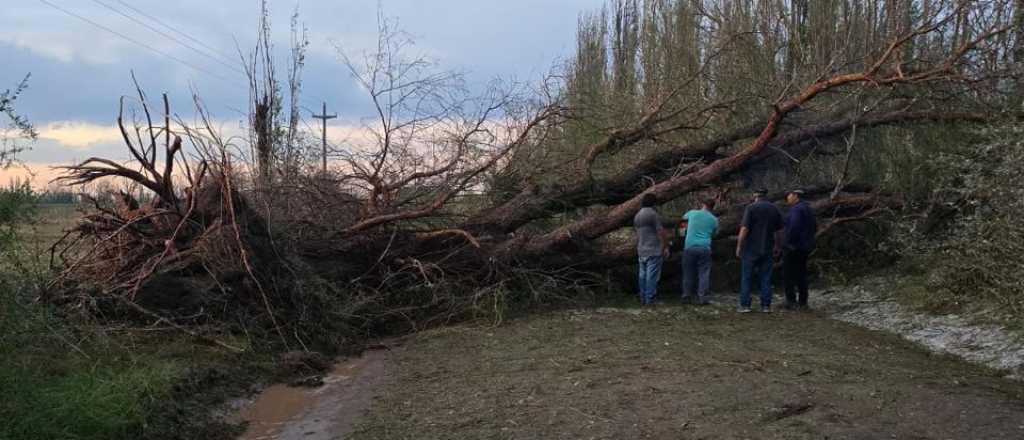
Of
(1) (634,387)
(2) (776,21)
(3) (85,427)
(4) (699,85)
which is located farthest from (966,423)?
(2) (776,21)

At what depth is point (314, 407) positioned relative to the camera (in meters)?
6.48

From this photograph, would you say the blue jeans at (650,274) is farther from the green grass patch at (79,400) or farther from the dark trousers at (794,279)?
the green grass patch at (79,400)

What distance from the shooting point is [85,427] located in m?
4.88

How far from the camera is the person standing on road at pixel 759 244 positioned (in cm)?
992

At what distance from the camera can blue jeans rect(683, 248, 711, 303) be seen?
1060cm

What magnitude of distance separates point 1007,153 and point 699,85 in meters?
7.29

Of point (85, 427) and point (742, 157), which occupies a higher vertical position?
point (742, 157)

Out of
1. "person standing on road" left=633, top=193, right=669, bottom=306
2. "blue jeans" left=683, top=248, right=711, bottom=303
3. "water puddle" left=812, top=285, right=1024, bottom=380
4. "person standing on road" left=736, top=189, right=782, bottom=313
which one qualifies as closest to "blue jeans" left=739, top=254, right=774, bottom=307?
"person standing on road" left=736, top=189, right=782, bottom=313

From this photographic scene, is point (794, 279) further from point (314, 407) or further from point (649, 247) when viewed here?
point (314, 407)

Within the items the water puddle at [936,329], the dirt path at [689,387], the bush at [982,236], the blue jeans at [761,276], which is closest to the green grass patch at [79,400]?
the dirt path at [689,387]

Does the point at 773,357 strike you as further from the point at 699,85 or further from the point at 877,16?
the point at 877,16

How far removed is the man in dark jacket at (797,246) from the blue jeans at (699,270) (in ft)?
3.21

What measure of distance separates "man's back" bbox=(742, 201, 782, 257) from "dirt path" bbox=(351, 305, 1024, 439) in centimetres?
125

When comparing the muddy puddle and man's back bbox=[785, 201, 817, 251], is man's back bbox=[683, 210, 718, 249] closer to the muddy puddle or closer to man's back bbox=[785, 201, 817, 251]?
man's back bbox=[785, 201, 817, 251]
